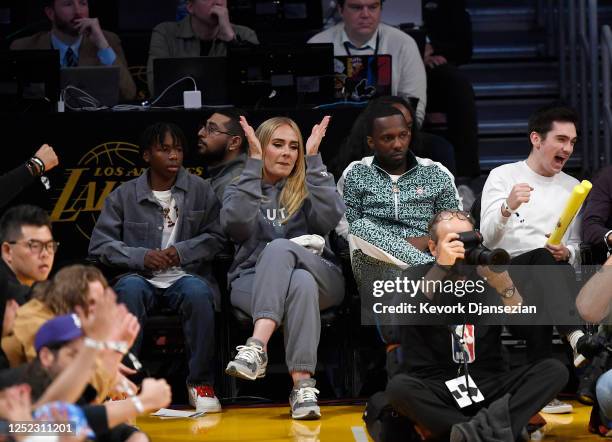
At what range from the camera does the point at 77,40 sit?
8016mm

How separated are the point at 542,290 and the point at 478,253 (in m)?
1.04

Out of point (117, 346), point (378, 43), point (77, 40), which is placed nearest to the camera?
point (117, 346)

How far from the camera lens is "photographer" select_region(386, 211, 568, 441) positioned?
4.80 metres

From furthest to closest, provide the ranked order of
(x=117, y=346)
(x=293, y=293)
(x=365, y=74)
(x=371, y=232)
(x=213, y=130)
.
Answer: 1. (x=365, y=74)
2. (x=213, y=130)
3. (x=371, y=232)
4. (x=293, y=293)
5. (x=117, y=346)

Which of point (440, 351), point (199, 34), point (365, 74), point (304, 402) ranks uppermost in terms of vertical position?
point (199, 34)

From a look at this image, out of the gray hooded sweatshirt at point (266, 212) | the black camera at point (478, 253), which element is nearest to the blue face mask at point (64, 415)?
the black camera at point (478, 253)

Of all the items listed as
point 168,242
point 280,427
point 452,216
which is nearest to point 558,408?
point 452,216

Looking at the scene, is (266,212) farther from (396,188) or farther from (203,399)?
(203,399)

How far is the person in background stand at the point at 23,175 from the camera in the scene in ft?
18.9

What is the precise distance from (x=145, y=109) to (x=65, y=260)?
921 mm

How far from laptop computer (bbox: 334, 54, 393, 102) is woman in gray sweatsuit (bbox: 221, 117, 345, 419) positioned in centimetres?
113

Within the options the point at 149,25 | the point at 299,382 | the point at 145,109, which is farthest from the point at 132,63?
the point at 299,382

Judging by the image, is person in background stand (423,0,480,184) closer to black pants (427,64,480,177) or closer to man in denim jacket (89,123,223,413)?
black pants (427,64,480,177)

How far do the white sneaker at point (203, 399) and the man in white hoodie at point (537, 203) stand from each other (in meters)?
1.45
